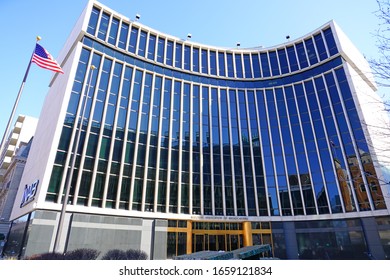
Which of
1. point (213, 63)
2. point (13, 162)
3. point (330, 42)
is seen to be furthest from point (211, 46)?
point (13, 162)

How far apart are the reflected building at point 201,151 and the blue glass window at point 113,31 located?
180 millimetres

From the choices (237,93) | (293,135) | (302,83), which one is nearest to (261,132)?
(293,135)

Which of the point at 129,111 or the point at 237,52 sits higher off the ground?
the point at 237,52

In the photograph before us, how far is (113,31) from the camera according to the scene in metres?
34.8

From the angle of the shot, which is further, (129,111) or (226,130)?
(226,130)

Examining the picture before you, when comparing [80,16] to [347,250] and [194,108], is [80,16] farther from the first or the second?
[347,250]

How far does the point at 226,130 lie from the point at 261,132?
18.5ft

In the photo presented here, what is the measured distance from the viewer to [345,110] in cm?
3338

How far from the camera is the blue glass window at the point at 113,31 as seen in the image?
34188 mm

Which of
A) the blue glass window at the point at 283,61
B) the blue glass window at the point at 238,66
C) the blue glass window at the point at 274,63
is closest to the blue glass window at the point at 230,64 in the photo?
the blue glass window at the point at 238,66

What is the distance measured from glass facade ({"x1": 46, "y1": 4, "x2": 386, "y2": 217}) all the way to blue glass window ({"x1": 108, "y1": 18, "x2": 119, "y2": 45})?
157 mm

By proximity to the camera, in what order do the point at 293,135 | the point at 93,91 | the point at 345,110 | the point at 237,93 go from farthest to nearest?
the point at 237,93, the point at 293,135, the point at 345,110, the point at 93,91

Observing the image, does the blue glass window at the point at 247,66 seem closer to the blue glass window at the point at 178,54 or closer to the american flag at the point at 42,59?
the blue glass window at the point at 178,54

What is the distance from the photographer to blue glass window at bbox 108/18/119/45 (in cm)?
3419
